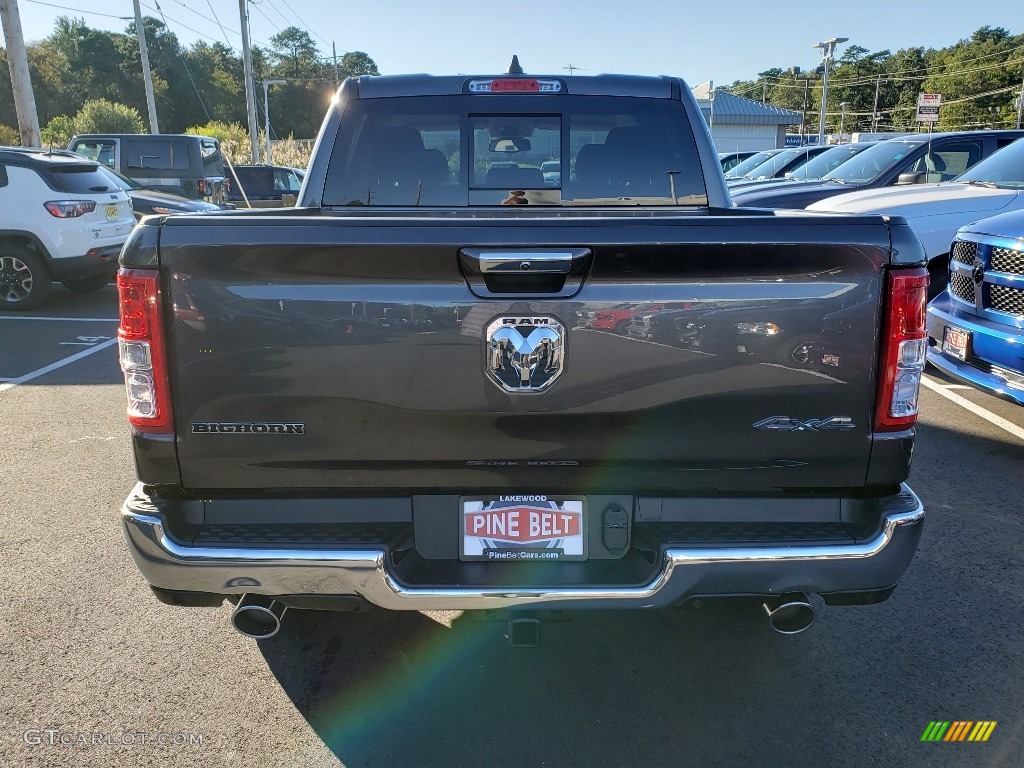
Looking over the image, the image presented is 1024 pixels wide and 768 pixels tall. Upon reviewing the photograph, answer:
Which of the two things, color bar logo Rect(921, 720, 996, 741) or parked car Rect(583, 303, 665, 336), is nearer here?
parked car Rect(583, 303, 665, 336)

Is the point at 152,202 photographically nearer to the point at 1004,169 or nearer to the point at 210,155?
the point at 210,155

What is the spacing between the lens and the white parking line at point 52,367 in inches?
267

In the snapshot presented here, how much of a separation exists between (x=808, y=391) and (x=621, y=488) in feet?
1.90

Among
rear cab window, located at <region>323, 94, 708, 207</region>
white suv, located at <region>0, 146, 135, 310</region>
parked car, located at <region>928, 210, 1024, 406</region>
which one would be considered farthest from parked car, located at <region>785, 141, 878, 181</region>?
white suv, located at <region>0, 146, 135, 310</region>

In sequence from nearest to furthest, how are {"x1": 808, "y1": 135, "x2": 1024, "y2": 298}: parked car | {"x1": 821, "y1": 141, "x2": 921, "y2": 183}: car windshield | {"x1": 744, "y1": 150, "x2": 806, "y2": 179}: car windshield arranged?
1. {"x1": 808, "y1": 135, "x2": 1024, "y2": 298}: parked car
2. {"x1": 821, "y1": 141, "x2": 921, "y2": 183}: car windshield
3. {"x1": 744, "y1": 150, "x2": 806, "y2": 179}: car windshield

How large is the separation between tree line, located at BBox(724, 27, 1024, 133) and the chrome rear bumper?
263 feet

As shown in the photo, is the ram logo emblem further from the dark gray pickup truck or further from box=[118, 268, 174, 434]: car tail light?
box=[118, 268, 174, 434]: car tail light

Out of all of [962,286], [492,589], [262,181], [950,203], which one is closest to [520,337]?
[492,589]

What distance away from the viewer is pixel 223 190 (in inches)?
627

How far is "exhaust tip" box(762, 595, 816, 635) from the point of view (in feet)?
7.76

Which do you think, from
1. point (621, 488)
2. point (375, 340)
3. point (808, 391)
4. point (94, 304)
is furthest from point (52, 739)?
point (94, 304)

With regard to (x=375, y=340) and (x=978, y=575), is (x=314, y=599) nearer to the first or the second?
(x=375, y=340)

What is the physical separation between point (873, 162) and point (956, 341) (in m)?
5.94

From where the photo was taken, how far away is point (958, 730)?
8.47 ft
